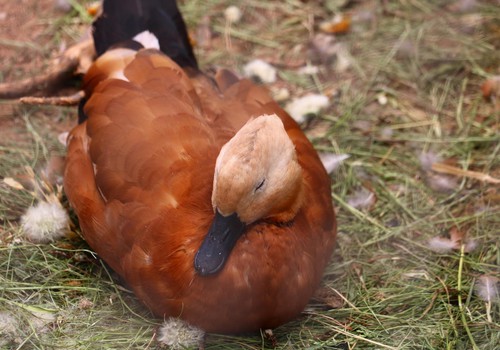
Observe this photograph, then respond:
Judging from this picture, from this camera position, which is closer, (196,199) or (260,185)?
(260,185)

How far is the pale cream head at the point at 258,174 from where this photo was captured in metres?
2.83

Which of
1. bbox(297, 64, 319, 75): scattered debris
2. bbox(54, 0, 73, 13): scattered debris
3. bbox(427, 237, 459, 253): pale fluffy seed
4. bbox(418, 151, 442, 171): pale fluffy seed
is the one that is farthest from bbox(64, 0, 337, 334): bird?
bbox(54, 0, 73, 13): scattered debris

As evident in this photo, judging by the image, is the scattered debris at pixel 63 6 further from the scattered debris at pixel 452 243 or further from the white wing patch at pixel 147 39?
the scattered debris at pixel 452 243

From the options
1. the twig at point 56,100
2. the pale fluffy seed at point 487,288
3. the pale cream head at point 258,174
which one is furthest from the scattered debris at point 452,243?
the twig at point 56,100

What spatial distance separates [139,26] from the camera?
149 inches

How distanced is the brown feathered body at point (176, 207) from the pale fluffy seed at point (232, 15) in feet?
4.48

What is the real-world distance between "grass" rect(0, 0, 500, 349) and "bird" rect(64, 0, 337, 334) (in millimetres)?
183

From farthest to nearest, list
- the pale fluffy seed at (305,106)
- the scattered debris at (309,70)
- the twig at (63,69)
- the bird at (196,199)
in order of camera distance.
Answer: the scattered debris at (309,70)
the pale fluffy seed at (305,106)
the twig at (63,69)
the bird at (196,199)

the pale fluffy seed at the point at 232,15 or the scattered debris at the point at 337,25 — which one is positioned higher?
the pale fluffy seed at the point at 232,15

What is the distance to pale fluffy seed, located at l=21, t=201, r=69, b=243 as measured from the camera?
343 centimetres

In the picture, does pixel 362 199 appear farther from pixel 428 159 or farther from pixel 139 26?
pixel 139 26

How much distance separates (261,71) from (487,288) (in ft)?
5.87

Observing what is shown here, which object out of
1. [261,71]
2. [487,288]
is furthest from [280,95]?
[487,288]

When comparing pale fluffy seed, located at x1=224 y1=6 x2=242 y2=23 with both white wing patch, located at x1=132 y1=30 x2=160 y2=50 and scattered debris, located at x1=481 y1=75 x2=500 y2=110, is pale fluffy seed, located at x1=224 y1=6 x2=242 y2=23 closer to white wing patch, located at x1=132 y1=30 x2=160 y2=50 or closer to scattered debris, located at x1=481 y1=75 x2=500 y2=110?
white wing patch, located at x1=132 y1=30 x2=160 y2=50
